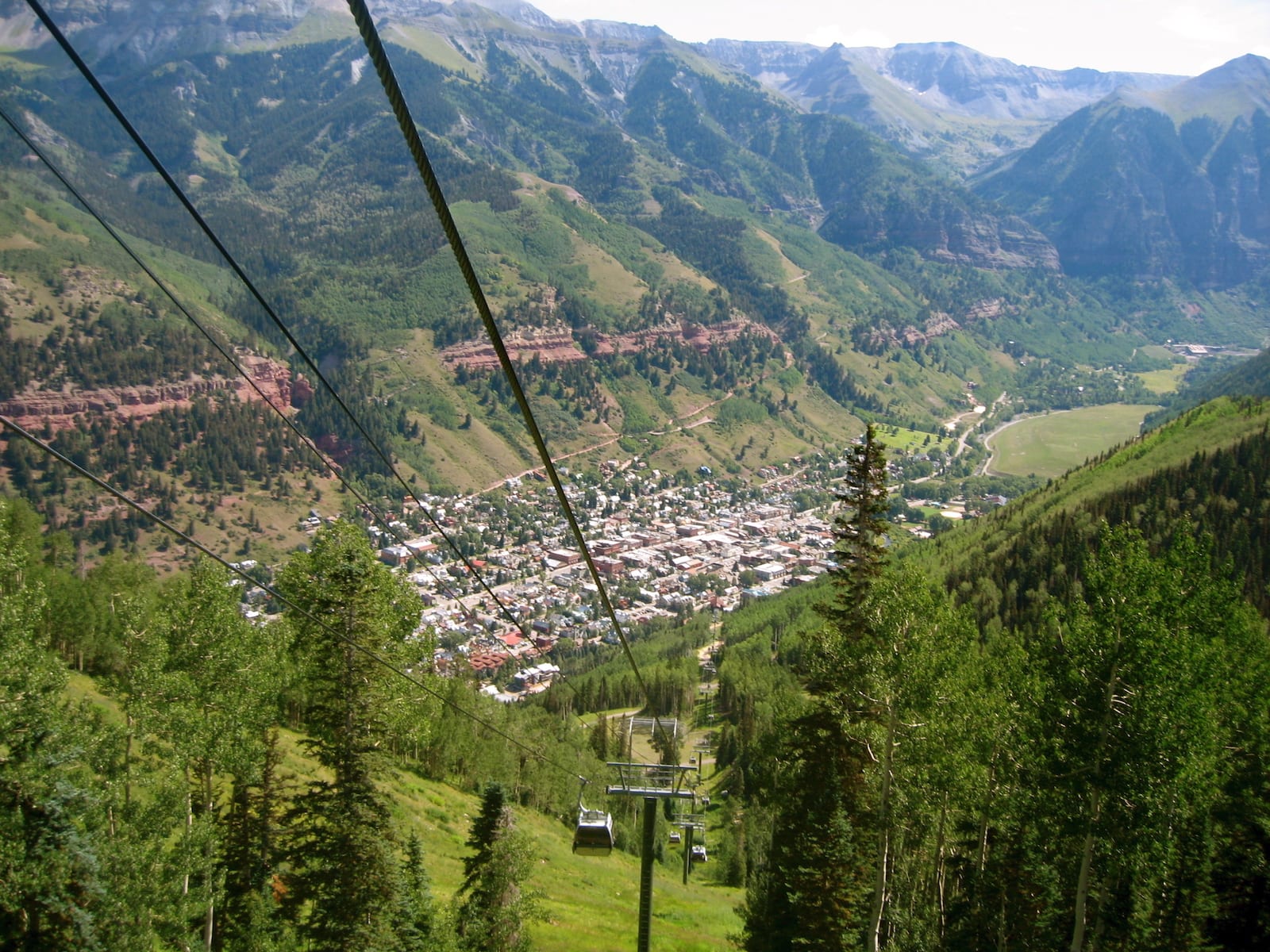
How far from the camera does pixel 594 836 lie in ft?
60.8

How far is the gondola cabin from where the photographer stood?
1834cm

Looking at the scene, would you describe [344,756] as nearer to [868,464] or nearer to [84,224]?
[868,464]

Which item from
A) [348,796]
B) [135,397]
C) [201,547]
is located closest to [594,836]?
[348,796]

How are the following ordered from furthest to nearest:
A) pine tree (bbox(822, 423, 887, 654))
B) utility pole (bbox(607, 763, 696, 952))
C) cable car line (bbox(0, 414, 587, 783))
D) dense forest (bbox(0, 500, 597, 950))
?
pine tree (bbox(822, 423, 887, 654)) < dense forest (bbox(0, 500, 597, 950)) < utility pole (bbox(607, 763, 696, 952)) < cable car line (bbox(0, 414, 587, 783))

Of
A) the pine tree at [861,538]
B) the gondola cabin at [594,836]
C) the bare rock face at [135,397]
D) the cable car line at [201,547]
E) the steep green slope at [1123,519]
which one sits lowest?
the gondola cabin at [594,836]

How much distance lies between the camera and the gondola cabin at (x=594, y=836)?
18.3m

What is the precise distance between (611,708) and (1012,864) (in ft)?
254

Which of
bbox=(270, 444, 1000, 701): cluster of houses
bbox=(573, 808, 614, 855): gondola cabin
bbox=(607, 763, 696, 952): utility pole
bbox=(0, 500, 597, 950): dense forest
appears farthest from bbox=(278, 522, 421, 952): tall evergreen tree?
bbox=(270, 444, 1000, 701): cluster of houses

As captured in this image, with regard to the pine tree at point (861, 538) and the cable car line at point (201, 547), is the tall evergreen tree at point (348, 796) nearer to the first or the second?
the cable car line at point (201, 547)

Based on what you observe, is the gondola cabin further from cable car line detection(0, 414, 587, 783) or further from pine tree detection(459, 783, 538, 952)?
pine tree detection(459, 783, 538, 952)

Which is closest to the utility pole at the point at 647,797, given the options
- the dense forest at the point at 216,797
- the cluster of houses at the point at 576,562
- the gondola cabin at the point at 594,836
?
the gondola cabin at the point at 594,836

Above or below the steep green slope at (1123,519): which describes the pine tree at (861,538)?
below

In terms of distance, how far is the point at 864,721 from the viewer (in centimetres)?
2228

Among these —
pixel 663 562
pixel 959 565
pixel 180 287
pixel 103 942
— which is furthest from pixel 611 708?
pixel 180 287
